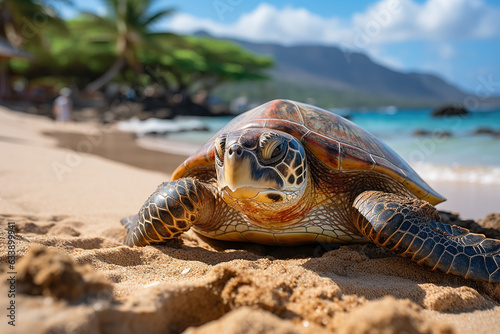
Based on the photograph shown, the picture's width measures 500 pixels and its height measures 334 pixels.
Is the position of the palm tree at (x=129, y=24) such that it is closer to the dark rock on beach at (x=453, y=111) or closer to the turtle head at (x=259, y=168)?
the dark rock on beach at (x=453, y=111)

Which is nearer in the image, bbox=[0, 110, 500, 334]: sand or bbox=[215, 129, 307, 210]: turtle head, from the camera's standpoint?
bbox=[0, 110, 500, 334]: sand

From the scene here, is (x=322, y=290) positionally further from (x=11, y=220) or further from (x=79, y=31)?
(x=79, y=31)

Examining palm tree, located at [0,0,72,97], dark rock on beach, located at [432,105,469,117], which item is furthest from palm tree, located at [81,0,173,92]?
dark rock on beach, located at [432,105,469,117]

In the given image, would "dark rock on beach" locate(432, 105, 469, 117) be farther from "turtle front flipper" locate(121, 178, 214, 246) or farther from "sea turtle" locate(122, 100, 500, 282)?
"turtle front flipper" locate(121, 178, 214, 246)

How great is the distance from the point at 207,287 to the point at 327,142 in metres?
1.48

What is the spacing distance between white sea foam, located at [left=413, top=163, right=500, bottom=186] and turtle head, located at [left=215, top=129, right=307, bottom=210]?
5435 millimetres

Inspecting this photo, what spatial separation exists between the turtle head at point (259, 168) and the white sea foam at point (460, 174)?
5.44 m

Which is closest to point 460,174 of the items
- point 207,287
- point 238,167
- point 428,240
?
point 428,240

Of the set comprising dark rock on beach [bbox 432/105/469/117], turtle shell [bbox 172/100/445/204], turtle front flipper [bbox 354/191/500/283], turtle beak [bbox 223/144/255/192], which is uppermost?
dark rock on beach [bbox 432/105/469/117]

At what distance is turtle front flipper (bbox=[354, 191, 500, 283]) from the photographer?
209 cm

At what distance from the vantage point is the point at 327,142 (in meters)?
2.66

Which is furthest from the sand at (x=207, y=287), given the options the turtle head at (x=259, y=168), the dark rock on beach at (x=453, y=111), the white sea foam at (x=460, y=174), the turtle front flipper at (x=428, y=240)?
the dark rock on beach at (x=453, y=111)

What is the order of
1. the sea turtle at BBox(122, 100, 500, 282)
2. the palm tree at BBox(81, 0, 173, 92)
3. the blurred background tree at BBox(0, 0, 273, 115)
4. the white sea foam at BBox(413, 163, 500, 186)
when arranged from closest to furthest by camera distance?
the sea turtle at BBox(122, 100, 500, 282)
the white sea foam at BBox(413, 163, 500, 186)
the blurred background tree at BBox(0, 0, 273, 115)
the palm tree at BBox(81, 0, 173, 92)

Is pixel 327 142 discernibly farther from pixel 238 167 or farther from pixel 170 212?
pixel 170 212
